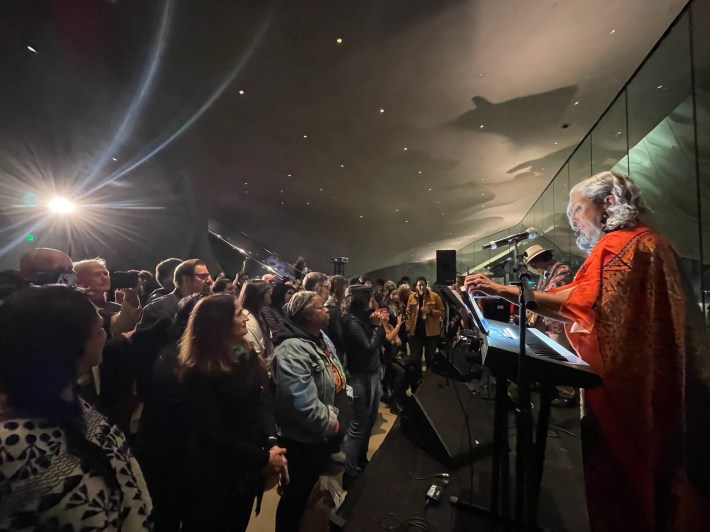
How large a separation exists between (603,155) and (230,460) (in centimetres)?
726

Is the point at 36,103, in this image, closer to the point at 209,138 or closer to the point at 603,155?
the point at 209,138

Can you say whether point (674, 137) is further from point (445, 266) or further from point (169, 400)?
point (169, 400)

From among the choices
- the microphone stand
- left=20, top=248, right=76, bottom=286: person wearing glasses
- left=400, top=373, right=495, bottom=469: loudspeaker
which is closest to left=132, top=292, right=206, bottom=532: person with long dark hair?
left=20, top=248, right=76, bottom=286: person wearing glasses

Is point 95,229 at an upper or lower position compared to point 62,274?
upper

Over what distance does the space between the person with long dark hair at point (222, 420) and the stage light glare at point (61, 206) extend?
11.9 feet

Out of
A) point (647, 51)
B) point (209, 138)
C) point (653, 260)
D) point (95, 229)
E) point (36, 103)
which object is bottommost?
point (653, 260)

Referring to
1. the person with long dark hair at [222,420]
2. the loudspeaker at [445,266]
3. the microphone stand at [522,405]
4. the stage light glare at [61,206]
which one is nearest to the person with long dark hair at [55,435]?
the person with long dark hair at [222,420]

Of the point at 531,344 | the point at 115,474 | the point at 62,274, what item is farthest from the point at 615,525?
the point at 62,274

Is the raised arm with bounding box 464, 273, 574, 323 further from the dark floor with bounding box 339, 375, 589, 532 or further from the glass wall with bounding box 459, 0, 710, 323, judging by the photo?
the dark floor with bounding box 339, 375, 589, 532

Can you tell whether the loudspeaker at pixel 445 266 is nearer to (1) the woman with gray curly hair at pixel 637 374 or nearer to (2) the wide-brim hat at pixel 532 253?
(2) the wide-brim hat at pixel 532 253

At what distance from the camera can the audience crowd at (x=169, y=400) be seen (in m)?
0.74

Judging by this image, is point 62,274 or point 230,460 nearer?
point 230,460

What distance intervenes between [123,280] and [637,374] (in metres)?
2.94

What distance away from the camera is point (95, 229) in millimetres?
4668
